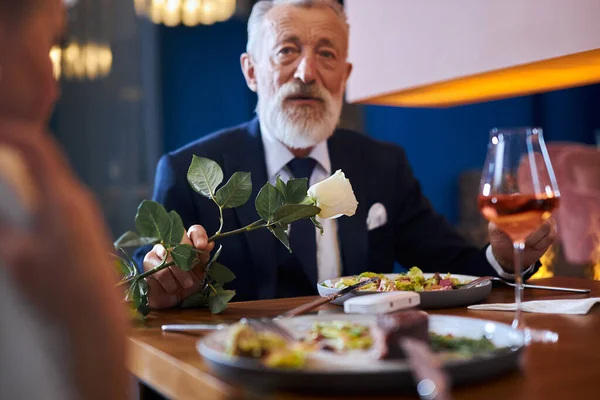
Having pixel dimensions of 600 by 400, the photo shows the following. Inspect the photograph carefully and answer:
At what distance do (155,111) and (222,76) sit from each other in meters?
0.54

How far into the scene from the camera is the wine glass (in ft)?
2.80

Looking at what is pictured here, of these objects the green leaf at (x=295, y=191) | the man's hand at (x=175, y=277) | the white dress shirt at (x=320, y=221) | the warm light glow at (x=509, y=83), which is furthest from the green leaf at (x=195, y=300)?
the warm light glow at (x=509, y=83)

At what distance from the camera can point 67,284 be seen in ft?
1.35

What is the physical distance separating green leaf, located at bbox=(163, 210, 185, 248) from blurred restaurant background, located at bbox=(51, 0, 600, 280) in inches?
122

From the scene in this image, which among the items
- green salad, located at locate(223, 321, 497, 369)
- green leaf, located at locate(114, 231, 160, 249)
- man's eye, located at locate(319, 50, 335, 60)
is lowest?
green salad, located at locate(223, 321, 497, 369)

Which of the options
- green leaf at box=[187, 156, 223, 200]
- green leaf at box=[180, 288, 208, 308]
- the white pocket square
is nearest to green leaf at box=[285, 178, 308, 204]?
green leaf at box=[187, 156, 223, 200]

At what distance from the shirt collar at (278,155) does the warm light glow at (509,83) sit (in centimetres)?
27

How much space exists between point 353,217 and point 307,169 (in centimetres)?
18

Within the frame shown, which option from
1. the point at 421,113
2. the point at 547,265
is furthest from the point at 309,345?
the point at 421,113

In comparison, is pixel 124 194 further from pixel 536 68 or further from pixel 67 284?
pixel 67 284

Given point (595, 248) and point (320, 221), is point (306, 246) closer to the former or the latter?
point (320, 221)

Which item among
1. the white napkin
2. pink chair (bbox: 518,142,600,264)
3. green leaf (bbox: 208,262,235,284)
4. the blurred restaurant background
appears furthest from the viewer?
the blurred restaurant background

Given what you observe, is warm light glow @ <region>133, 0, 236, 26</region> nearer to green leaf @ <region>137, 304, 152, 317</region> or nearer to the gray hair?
the gray hair

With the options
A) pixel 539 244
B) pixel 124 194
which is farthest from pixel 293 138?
pixel 124 194
